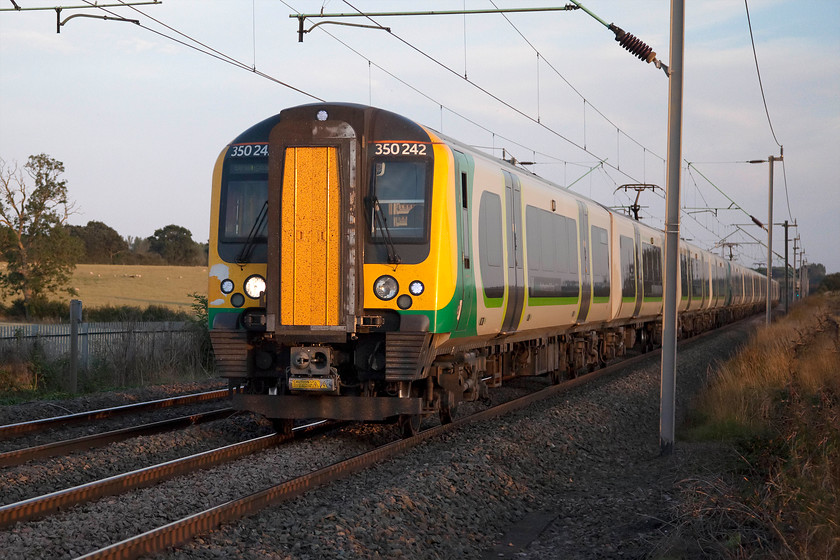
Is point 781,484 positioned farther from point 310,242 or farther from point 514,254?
point 514,254

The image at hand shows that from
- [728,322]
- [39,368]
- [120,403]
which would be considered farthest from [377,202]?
[728,322]

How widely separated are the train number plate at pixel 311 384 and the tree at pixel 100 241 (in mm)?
69403

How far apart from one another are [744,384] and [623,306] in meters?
5.93

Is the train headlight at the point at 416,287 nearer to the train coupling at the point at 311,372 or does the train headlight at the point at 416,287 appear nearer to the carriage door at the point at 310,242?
the carriage door at the point at 310,242

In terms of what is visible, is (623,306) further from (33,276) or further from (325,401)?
(33,276)

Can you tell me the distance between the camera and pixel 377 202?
923cm

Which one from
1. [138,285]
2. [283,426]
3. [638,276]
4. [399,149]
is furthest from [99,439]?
[138,285]

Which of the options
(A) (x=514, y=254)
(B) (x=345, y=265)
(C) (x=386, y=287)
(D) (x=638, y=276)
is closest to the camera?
(B) (x=345, y=265)

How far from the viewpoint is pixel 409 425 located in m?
10.2

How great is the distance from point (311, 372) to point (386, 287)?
1.13 metres

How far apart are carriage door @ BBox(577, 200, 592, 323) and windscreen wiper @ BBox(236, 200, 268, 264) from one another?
7449 millimetres

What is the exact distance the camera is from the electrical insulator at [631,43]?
11.1 meters

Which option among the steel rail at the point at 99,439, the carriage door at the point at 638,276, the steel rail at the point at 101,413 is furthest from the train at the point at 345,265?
the carriage door at the point at 638,276

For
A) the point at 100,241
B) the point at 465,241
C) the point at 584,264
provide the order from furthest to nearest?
the point at 100,241 → the point at 584,264 → the point at 465,241
